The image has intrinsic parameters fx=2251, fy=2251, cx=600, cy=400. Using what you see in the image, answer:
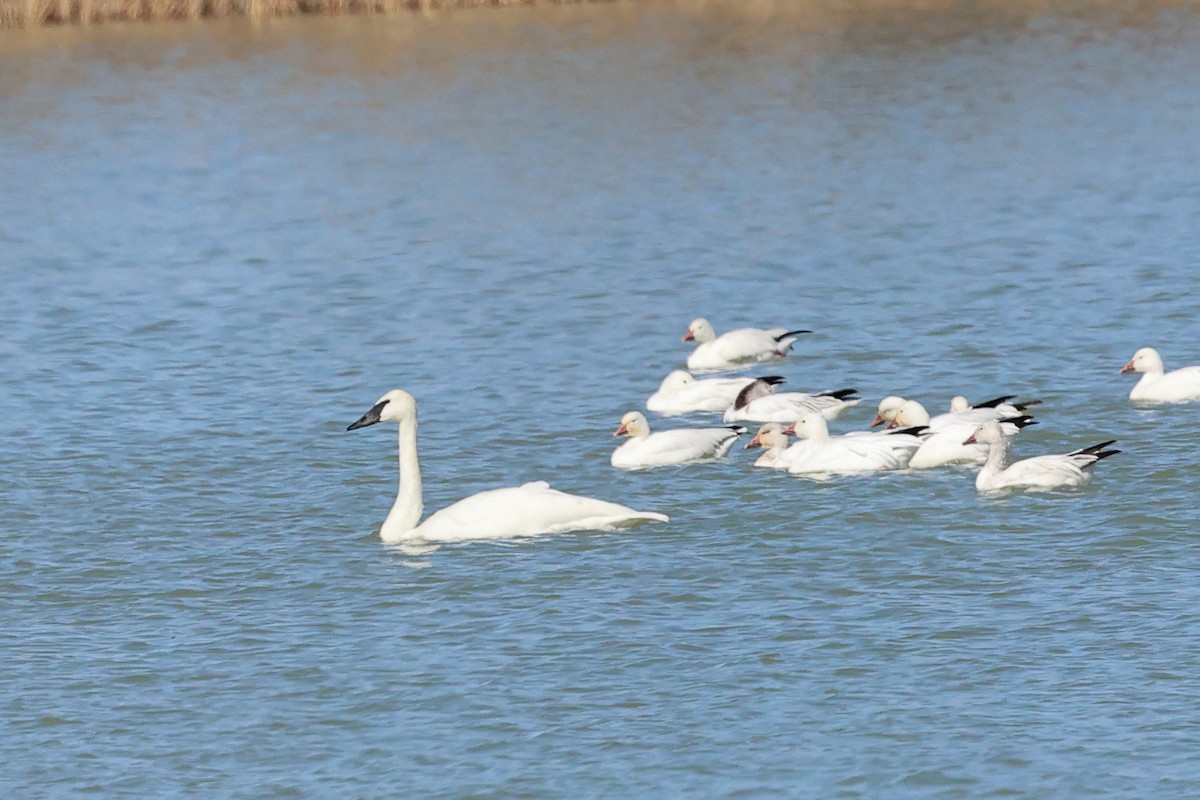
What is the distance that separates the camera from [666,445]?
15602 millimetres

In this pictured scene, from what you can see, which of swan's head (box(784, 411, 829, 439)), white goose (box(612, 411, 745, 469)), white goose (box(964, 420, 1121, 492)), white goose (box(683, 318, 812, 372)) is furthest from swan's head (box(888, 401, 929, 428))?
white goose (box(683, 318, 812, 372))

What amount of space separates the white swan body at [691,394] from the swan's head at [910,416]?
5.73 feet

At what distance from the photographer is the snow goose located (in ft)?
51.2

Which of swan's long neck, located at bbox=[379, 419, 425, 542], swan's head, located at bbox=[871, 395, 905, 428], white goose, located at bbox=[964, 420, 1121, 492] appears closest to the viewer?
swan's long neck, located at bbox=[379, 419, 425, 542]

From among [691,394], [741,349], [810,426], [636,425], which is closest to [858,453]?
[810,426]

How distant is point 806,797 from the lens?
32.2 ft

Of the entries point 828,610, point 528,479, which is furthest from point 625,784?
point 528,479

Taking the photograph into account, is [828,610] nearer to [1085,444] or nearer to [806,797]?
[806,797]

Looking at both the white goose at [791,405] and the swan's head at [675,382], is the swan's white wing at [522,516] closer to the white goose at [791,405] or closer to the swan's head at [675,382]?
the white goose at [791,405]

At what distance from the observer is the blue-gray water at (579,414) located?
10758 millimetres

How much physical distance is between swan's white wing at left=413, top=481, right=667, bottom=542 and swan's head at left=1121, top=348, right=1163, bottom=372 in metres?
4.67

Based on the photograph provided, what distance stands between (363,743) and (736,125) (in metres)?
22.8

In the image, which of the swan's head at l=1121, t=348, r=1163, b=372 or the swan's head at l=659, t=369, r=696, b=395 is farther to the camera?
the swan's head at l=659, t=369, r=696, b=395

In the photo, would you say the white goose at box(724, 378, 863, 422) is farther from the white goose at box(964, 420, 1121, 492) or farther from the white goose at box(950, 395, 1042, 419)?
the white goose at box(964, 420, 1121, 492)
